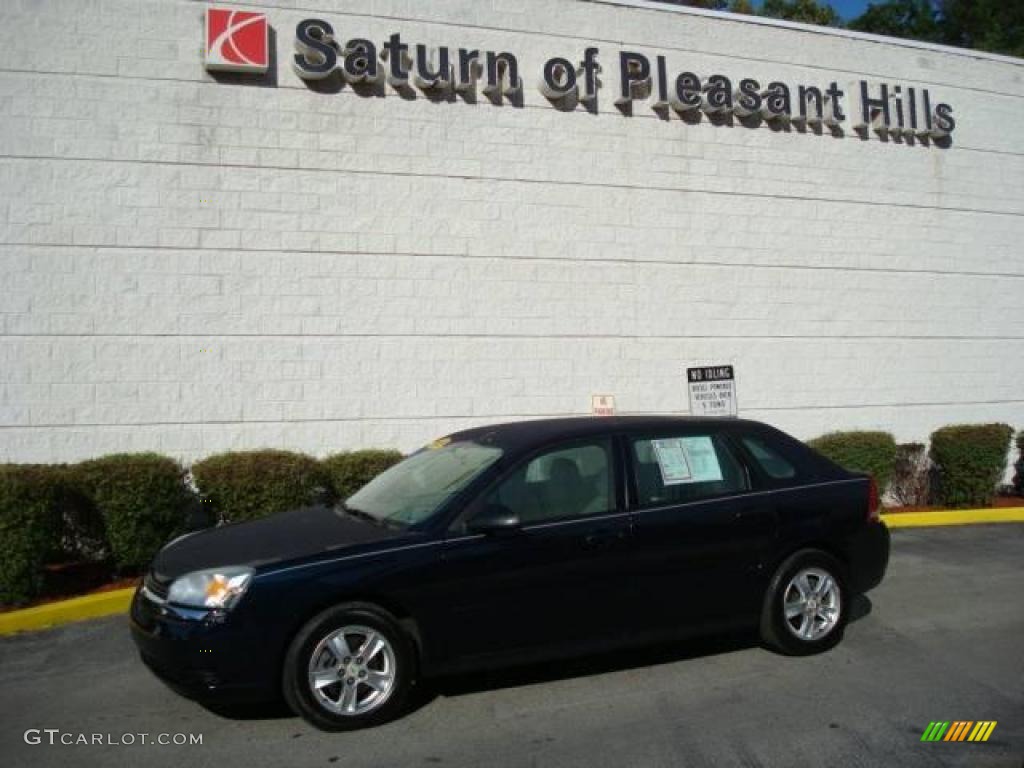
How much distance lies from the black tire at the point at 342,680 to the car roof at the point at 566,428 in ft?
4.10

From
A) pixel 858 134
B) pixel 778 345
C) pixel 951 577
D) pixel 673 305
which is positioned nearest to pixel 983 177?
pixel 858 134

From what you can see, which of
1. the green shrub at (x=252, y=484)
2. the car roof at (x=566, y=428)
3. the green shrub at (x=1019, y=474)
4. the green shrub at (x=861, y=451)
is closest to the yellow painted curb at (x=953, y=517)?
the green shrub at (x=861, y=451)

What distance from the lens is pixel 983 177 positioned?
13391mm

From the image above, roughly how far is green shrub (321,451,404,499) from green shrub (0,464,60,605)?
2.54 meters

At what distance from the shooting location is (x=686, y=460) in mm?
5469

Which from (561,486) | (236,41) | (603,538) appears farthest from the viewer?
(236,41)

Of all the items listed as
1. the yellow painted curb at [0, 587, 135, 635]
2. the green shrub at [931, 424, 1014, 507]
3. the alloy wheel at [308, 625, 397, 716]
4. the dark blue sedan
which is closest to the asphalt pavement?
the alloy wheel at [308, 625, 397, 716]

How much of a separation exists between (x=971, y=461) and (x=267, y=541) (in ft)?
31.5

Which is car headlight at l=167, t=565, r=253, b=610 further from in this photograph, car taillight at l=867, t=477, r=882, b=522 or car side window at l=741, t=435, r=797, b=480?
car taillight at l=867, t=477, r=882, b=522

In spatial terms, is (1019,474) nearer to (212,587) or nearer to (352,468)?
(352,468)

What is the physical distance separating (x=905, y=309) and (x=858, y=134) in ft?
8.56

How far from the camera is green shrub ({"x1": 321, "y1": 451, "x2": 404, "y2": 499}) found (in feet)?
29.1

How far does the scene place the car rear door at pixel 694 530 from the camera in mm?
5090

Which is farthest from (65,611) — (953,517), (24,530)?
(953,517)
